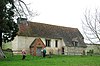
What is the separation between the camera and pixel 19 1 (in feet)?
151

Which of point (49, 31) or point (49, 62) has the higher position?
point (49, 31)

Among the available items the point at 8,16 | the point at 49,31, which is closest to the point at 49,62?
the point at 8,16

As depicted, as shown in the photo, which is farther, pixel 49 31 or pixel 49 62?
pixel 49 31

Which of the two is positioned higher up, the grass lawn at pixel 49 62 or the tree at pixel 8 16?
the tree at pixel 8 16

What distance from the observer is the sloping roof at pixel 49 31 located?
69.6m

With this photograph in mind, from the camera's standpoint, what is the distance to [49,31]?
7656 cm

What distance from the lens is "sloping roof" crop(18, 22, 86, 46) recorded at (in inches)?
2740

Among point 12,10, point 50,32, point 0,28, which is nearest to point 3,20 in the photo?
point 0,28

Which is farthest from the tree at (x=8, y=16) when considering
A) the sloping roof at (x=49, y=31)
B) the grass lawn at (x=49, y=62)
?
the sloping roof at (x=49, y=31)

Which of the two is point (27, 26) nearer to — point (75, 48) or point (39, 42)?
point (39, 42)

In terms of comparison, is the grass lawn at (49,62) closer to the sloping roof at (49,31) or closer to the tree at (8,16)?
the tree at (8,16)

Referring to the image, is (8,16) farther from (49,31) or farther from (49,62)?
(49,31)

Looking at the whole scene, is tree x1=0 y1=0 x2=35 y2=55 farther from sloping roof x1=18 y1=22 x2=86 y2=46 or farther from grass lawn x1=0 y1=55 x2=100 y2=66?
sloping roof x1=18 y1=22 x2=86 y2=46

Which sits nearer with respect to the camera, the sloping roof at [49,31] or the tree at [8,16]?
the tree at [8,16]
